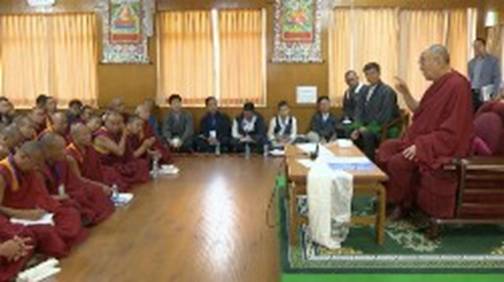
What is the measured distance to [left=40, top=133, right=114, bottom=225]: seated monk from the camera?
4.35 m

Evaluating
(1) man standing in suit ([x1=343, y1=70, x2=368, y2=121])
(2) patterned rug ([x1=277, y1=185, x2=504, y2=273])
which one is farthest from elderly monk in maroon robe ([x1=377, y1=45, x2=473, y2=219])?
(1) man standing in suit ([x1=343, y1=70, x2=368, y2=121])

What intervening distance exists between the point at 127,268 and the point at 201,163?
160 inches

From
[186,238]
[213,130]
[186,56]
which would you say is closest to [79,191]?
[186,238]

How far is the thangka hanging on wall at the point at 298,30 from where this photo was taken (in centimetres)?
845

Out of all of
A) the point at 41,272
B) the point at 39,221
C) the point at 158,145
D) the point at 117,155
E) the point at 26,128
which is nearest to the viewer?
the point at 41,272

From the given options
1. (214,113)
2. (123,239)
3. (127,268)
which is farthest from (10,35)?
Result: (127,268)

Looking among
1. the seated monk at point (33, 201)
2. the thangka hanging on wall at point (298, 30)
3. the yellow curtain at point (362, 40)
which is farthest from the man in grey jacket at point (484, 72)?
the seated monk at point (33, 201)

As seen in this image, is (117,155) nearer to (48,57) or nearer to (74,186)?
(74,186)

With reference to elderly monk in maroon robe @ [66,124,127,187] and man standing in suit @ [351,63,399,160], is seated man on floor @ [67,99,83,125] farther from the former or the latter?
man standing in suit @ [351,63,399,160]

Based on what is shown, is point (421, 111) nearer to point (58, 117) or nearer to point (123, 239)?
point (123, 239)

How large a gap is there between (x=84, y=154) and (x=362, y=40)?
16.3 feet

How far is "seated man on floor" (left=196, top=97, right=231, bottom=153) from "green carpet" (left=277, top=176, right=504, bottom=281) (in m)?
4.23

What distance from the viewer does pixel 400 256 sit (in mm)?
3609

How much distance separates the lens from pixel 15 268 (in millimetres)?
3336
